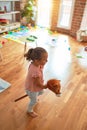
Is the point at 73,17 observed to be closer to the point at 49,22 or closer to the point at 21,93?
the point at 49,22

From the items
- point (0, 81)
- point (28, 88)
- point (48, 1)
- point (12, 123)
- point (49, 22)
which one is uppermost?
point (48, 1)

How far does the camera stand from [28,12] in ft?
15.1

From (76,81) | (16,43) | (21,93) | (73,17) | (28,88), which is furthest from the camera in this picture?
(73,17)

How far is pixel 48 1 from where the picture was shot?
454 cm

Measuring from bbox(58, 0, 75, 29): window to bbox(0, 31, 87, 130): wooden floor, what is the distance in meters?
1.63

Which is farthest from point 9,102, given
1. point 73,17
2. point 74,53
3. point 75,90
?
point 73,17

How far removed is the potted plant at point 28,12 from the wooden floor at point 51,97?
6.33 ft

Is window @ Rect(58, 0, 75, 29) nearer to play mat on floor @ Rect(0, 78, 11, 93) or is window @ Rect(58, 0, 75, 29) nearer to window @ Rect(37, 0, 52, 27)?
window @ Rect(37, 0, 52, 27)

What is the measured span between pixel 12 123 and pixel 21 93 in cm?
46

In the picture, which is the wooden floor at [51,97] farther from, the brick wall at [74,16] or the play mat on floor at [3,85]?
the brick wall at [74,16]

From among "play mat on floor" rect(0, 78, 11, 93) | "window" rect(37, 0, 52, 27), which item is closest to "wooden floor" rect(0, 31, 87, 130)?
"play mat on floor" rect(0, 78, 11, 93)

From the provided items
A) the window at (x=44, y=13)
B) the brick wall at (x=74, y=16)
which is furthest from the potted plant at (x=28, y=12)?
the brick wall at (x=74, y=16)

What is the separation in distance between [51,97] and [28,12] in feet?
11.4

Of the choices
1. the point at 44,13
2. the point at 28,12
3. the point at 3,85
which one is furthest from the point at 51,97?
the point at 44,13
